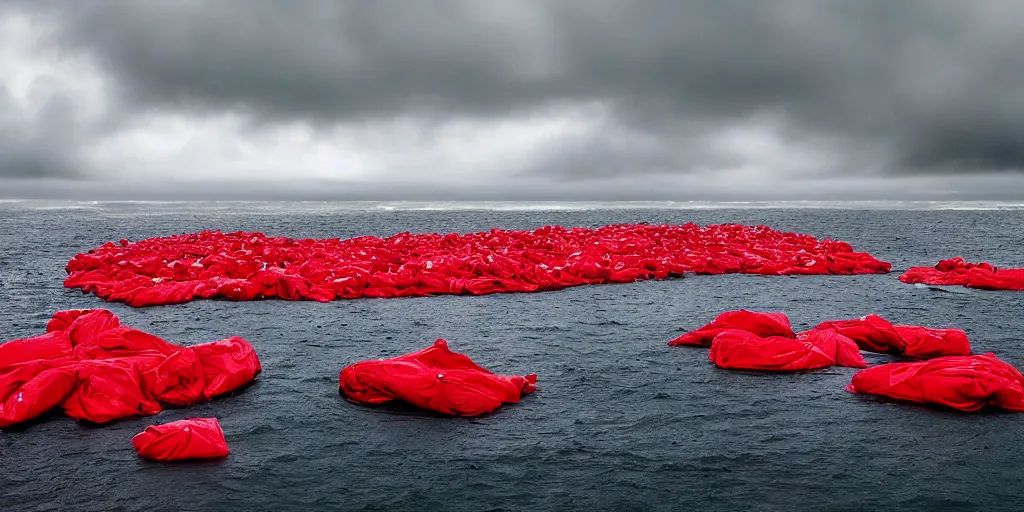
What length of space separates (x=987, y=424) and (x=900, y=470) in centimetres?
181

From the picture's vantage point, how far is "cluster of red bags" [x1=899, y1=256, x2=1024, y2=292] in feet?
55.8

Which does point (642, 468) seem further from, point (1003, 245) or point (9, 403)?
point (1003, 245)

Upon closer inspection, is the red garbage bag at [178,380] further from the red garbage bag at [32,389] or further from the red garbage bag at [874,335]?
the red garbage bag at [874,335]

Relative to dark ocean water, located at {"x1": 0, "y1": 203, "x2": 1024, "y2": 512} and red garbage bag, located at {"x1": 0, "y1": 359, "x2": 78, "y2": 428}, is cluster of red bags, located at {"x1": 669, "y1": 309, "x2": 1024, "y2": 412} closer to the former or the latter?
dark ocean water, located at {"x1": 0, "y1": 203, "x2": 1024, "y2": 512}

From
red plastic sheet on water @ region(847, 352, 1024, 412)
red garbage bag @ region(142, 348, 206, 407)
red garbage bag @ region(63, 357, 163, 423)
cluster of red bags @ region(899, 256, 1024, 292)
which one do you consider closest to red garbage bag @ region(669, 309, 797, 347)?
red plastic sheet on water @ region(847, 352, 1024, 412)

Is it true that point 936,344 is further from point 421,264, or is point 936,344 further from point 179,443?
point 421,264

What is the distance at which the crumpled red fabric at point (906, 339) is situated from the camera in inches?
402

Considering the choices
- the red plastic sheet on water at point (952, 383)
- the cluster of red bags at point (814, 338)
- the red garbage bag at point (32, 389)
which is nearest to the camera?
the red garbage bag at point (32, 389)

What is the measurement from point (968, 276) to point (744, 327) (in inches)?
405

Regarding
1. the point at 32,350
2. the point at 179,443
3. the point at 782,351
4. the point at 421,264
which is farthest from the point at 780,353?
the point at 421,264

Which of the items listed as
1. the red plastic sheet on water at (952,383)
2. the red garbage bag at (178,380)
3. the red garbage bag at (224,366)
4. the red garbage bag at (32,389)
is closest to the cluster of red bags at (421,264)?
the red garbage bag at (224,366)

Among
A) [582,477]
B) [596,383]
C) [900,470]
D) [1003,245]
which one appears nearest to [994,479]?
[900,470]

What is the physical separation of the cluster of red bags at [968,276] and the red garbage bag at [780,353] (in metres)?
9.42

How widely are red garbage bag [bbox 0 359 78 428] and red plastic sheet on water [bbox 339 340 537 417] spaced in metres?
2.95
